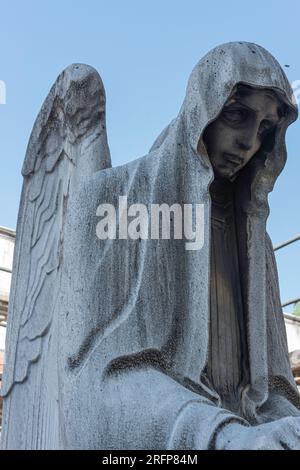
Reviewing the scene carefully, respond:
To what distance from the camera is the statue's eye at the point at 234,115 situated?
306 centimetres

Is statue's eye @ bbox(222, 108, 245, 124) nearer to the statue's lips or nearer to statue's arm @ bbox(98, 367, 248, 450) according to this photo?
the statue's lips

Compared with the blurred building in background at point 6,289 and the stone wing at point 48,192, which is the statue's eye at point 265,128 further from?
the blurred building in background at point 6,289

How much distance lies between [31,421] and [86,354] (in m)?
0.84

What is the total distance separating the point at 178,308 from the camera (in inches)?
112

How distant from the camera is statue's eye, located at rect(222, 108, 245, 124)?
3.06 metres

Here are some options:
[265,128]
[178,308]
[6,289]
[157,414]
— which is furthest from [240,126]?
[6,289]

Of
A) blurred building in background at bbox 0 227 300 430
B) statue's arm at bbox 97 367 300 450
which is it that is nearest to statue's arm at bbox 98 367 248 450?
statue's arm at bbox 97 367 300 450

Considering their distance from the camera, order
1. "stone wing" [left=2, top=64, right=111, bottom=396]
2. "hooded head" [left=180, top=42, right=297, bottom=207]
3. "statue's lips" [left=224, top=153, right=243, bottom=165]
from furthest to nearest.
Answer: "stone wing" [left=2, top=64, right=111, bottom=396]
"statue's lips" [left=224, top=153, right=243, bottom=165]
"hooded head" [left=180, top=42, right=297, bottom=207]

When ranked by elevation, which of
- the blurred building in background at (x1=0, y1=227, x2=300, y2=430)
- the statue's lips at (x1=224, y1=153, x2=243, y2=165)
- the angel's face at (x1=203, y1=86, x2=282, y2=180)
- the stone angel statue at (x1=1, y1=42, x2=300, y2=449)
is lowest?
the stone angel statue at (x1=1, y1=42, x2=300, y2=449)

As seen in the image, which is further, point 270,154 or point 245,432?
point 270,154

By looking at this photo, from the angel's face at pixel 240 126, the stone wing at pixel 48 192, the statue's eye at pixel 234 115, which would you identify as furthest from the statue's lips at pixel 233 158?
the stone wing at pixel 48 192

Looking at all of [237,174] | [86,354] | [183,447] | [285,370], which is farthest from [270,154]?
[183,447]

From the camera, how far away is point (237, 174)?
3.36 meters
